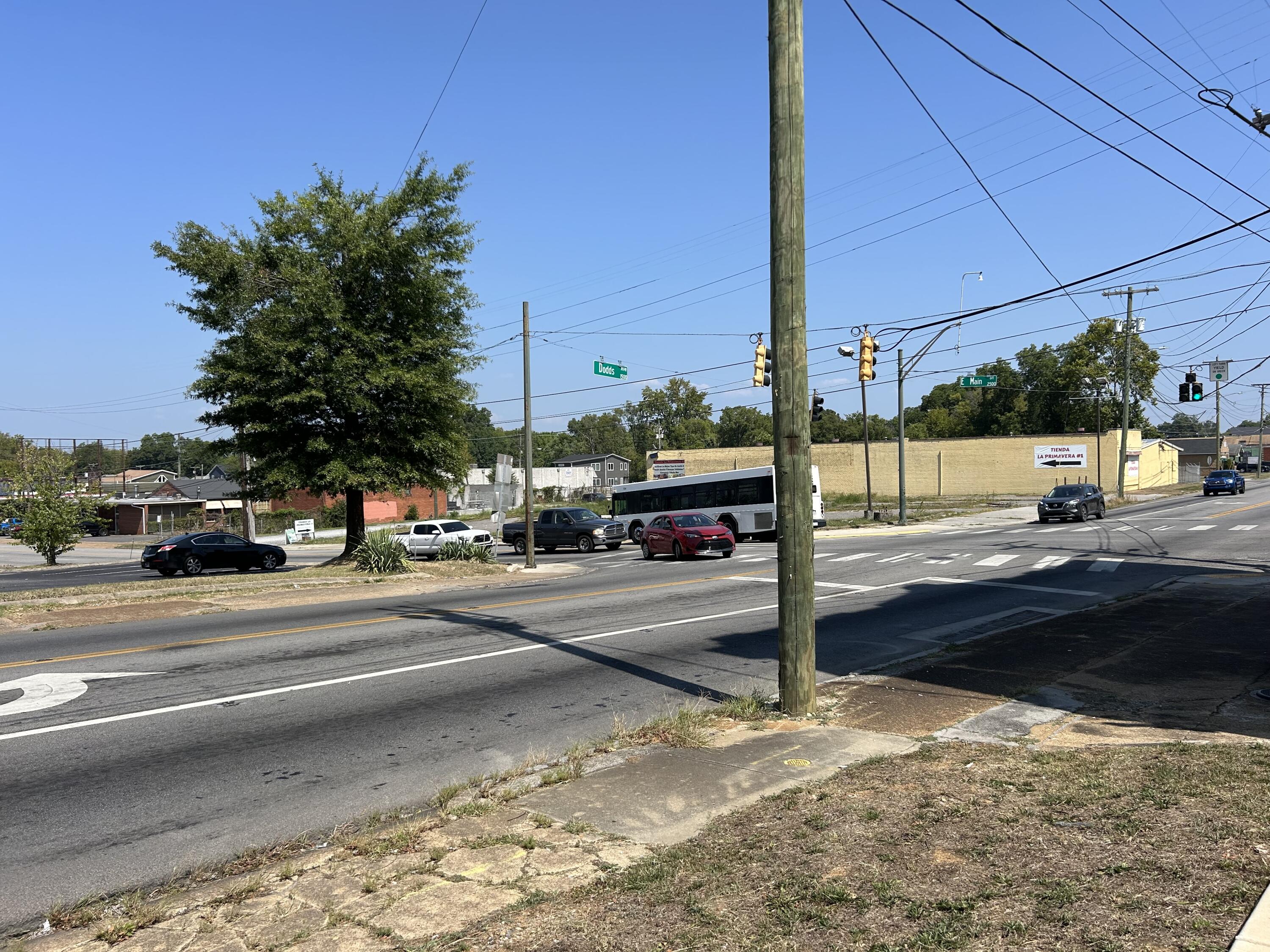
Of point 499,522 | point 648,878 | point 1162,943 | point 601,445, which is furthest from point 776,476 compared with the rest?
point 601,445

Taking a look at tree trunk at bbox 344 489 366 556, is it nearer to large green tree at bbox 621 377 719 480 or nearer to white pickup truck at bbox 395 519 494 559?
white pickup truck at bbox 395 519 494 559

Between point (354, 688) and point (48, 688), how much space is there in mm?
3208

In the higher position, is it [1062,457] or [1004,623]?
[1062,457]

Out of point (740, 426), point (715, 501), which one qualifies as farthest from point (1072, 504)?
point (740, 426)

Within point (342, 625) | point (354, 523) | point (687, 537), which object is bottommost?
point (342, 625)

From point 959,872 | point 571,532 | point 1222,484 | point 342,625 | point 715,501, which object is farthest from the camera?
point 1222,484

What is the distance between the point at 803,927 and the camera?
376 cm

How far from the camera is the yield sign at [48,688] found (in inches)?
342

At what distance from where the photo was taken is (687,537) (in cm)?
2855

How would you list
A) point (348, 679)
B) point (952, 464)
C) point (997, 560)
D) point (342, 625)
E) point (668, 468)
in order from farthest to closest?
point (668, 468)
point (952, 464)
point (997, 560)
point (342, 625)
point (348, 679)

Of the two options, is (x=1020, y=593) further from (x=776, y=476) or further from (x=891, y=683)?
(x=776, y=476)

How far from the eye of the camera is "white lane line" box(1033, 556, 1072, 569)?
22.1 m

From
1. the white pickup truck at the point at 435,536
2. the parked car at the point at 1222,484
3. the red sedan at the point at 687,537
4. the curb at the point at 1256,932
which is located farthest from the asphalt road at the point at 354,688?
the parked car at the point at 1222,484

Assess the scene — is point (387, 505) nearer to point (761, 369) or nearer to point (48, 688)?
point (761, 369)
